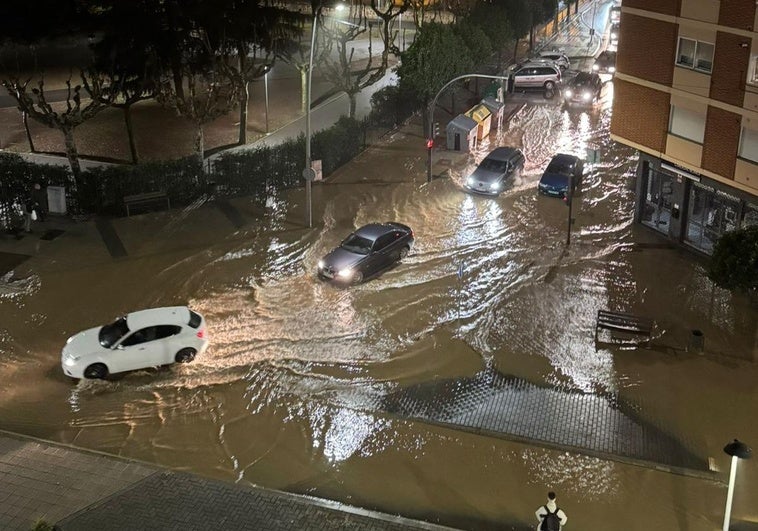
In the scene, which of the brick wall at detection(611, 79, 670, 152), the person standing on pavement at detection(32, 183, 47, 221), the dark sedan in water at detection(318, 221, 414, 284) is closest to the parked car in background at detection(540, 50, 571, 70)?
the brick wall at detection(611, 79, 670, 152)

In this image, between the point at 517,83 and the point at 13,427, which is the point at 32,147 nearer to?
the point at 13,427

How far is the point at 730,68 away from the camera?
24156 millimetres

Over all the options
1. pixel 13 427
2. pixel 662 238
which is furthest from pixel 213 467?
pixel 662 238

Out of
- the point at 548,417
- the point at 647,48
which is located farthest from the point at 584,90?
the point at 548,417

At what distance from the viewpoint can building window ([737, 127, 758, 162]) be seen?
23938 millimetres

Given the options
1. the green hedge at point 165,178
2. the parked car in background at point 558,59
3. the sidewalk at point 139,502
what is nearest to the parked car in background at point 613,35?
the parked car in background at point 558,59

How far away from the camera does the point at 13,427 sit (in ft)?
60.1

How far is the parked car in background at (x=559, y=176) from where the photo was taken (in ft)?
104

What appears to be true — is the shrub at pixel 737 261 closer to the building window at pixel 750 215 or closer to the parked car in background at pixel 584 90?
the building window at pixel 750 215

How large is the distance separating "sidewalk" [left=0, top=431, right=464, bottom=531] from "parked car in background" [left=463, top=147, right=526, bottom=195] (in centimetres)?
1888

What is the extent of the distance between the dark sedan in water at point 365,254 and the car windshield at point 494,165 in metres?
7.76

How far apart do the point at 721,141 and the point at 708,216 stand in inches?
116

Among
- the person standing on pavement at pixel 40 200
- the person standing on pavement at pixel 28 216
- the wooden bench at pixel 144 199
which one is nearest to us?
the person standing on pavement at pixel 28 216

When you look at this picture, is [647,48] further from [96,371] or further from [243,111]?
[96,371]
